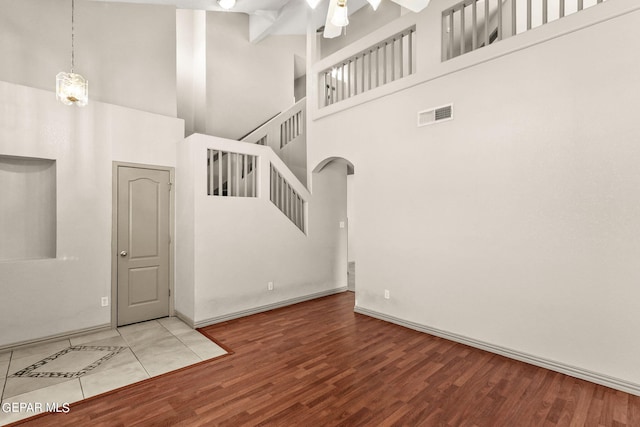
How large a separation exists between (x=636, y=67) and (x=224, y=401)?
14.1 ft

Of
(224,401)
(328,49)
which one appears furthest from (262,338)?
(328,49)

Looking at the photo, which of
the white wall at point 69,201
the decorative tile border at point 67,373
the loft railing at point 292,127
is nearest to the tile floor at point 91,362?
the decorative tile border at point 67,373

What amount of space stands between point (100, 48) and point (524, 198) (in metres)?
5.55

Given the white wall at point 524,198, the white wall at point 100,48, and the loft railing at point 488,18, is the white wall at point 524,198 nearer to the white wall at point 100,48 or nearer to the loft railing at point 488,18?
the loft railing at point 488,18

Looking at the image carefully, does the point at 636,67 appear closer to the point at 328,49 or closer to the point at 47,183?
the point at 47,183

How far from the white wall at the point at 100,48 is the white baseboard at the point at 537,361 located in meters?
4.76

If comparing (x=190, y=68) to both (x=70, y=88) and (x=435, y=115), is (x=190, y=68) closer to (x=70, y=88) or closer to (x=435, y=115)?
(x=70, y=88)

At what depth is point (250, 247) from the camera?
4.57m

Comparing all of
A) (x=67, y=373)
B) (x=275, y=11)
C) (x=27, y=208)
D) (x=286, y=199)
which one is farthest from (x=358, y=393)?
(x=275, y=11)

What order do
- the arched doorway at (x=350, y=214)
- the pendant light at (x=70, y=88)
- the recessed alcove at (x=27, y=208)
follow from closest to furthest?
the pendant light at (x=70, y=88), the recessed alcove at (x=27, y=208), the arched doorway at (x=350, y=214)

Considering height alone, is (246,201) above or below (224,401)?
above

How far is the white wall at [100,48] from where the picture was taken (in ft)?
11.8

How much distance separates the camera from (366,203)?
450 cm

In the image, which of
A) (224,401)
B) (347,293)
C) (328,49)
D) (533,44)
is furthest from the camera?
(328,49)
